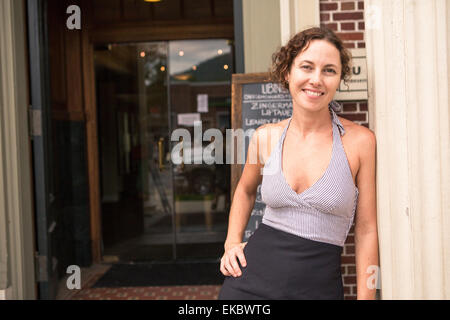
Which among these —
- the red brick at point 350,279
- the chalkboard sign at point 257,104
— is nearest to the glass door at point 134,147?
the chalkboard sign at point 257,104

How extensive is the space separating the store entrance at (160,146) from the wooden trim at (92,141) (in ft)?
0.44

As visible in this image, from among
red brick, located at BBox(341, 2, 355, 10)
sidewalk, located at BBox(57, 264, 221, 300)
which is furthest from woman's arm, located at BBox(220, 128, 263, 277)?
sidewalk, located at BBox(57, 264, 221, 300)

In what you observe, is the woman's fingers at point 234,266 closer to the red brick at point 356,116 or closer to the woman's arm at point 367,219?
the woman's arm at point 367,219

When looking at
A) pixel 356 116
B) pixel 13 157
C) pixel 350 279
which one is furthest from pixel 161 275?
pixel 356 116

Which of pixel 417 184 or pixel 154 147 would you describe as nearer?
pixel 417 184

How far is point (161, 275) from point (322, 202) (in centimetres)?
409

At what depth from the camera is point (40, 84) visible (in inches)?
145

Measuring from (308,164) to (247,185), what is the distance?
1.21 feet

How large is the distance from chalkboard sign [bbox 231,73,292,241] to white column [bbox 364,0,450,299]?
145 centimetres

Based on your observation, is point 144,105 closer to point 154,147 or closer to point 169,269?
point 154,147

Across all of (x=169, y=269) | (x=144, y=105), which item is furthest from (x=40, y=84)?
(x=169, y=269)

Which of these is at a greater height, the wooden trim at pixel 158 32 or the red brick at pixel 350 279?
the wooden trim at pixel 158 32

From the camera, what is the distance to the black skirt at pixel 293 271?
5.38 feet

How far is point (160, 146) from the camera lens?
5988mm
